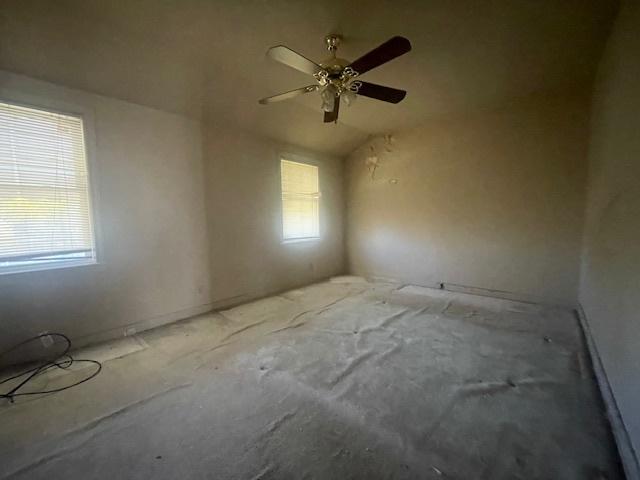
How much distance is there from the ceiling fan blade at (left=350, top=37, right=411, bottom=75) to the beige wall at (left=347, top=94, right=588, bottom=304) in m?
2.75

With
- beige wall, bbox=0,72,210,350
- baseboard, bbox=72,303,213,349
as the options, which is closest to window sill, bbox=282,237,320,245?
beige wall, bbox=0,72,210,350

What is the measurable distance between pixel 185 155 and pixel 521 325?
170 inches

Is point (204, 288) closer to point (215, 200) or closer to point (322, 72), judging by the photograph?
point (215, 200)

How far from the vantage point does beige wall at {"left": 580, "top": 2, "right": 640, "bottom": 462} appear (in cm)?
149

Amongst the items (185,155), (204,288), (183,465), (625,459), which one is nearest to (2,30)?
(185,155)

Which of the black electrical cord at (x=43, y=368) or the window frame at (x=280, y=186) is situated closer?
the black electrical cord at (x=43, y=368)

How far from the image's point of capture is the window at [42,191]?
2.27 meters

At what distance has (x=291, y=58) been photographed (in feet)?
6.62

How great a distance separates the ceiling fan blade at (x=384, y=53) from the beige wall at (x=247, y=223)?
220cm

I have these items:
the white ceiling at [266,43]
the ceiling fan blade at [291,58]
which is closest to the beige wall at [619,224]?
the white ceiling at [266,43]

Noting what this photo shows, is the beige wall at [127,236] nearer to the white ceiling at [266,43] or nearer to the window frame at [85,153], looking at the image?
the window frame at [85,153]

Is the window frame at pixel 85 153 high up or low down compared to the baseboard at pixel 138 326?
up

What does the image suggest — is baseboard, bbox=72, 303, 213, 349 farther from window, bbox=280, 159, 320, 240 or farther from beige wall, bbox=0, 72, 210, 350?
window, bbox=280, 159, 320, 240

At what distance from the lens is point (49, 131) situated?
245 centimetres
